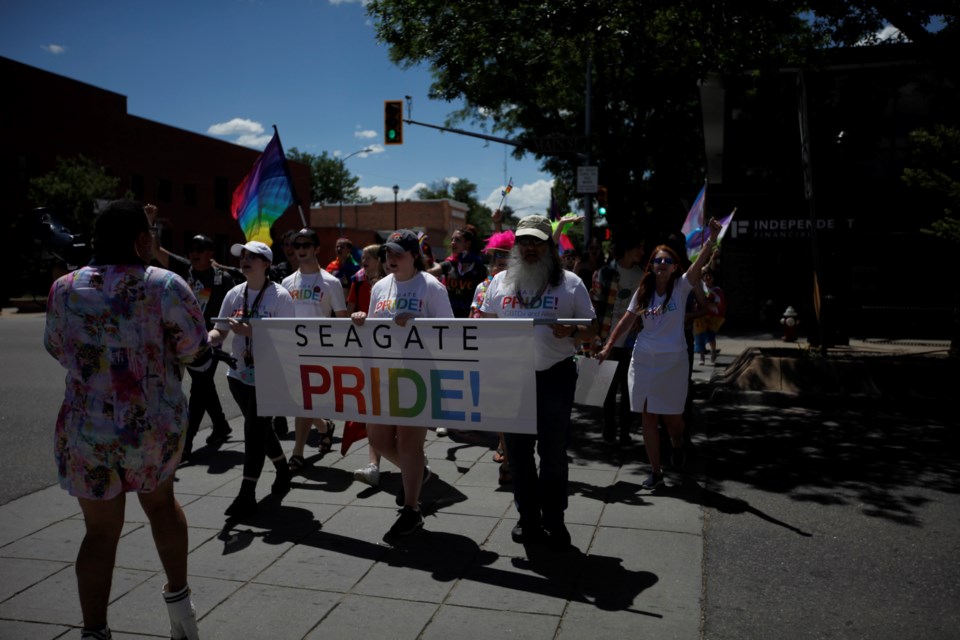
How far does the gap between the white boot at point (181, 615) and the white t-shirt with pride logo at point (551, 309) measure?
2185 mm

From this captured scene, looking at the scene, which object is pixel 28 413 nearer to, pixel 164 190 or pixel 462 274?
pixel 462 274

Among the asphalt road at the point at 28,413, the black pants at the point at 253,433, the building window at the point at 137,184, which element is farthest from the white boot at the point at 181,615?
the building window at the point at 137,184

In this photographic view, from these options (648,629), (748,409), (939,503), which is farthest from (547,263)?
(748,409)

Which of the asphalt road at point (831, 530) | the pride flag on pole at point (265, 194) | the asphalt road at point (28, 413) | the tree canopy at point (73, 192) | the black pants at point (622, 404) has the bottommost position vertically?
the asphalt road at point (831, 530)

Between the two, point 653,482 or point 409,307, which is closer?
point 409,307

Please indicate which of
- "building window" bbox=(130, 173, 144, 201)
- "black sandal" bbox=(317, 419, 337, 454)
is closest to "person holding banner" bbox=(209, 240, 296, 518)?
"black sandal" bbox=(317, 419, 337, 454)

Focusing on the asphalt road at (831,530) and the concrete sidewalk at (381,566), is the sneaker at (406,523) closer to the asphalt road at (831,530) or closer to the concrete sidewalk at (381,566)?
the concrete sidewalk at (381,566)

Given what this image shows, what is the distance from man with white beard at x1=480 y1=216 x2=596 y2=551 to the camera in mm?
4703

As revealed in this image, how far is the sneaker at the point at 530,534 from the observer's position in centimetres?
486

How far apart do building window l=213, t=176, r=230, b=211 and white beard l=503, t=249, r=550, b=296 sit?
4624 cm

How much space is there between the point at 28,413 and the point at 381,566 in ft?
20.9

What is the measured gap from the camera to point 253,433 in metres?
5.57

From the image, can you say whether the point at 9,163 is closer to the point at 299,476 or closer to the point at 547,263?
the point at 299,476

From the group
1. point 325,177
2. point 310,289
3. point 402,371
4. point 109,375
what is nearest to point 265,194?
point 310,289
